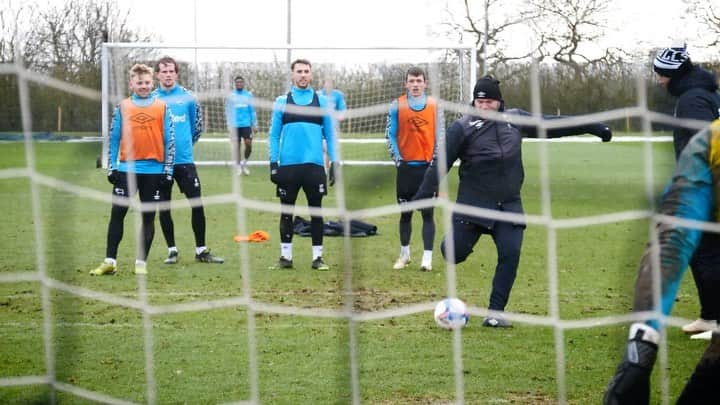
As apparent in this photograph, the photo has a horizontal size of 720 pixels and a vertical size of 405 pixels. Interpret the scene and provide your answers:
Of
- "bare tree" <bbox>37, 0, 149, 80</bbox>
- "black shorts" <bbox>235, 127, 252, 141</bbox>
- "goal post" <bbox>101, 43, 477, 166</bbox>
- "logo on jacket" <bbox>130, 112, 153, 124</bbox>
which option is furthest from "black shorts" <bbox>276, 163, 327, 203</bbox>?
"black shorts" <bbox>235, 127, 252, 141</bbox>

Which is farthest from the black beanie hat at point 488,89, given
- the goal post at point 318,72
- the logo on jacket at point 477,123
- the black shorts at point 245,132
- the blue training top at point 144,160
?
the black shorts at point 245,132

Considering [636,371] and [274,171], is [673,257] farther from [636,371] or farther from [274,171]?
[274,171]

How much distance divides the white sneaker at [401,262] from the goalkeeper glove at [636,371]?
500cm

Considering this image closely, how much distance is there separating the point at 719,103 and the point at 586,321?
58.5 inches

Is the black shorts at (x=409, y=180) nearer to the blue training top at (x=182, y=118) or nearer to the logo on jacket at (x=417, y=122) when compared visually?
the logo on jacket at (x=417, y=122)

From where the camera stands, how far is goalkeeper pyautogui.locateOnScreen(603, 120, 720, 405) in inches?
113

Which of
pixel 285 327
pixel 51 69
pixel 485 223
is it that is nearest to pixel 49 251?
pixel 51 69

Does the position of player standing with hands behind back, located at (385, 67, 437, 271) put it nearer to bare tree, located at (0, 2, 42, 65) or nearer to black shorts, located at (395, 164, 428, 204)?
black shorts, located at (395, 164, 428, 204)

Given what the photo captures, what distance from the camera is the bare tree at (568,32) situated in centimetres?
910

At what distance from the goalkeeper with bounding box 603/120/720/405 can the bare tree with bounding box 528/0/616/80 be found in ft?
18.4

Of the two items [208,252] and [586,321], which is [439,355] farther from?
[208,252]

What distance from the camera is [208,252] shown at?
8039 millimetres

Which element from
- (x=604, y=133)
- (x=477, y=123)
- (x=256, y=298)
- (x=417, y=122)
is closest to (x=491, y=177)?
(x=477, y=123)

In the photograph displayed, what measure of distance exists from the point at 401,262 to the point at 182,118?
2117 millimetres
